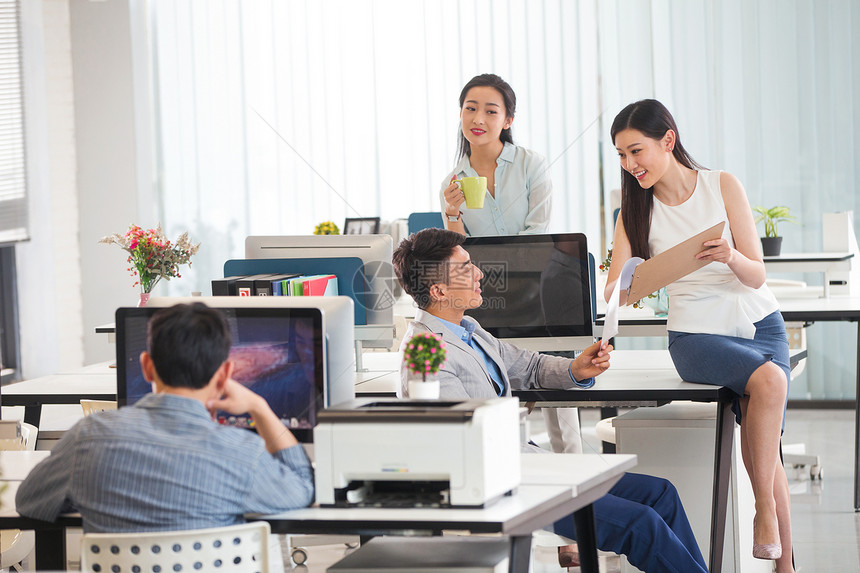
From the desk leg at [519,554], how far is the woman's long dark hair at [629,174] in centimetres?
136

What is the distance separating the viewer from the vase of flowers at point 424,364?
2029 millimetres

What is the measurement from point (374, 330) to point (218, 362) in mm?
1339

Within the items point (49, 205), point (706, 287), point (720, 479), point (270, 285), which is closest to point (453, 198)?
point (270, 285)

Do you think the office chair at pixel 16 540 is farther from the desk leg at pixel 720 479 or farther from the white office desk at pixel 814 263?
the white office desk at pixel 814 263

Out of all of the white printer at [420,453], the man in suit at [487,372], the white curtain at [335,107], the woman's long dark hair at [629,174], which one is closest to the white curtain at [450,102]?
the white curtain at [335,107]

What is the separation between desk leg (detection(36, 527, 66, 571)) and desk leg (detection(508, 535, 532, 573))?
875 millimetres

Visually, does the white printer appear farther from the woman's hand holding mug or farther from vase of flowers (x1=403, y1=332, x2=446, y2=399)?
the woman's hand holding mug

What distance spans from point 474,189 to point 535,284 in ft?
1.37

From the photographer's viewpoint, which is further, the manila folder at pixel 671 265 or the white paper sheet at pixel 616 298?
the manila folder at pixel 671 265

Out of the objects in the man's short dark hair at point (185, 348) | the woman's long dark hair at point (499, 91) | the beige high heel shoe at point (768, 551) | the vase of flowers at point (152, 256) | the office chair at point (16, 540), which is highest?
the woman's long dark hair at point (499, 91)

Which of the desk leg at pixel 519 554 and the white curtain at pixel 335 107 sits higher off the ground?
the white curtain at pixel 335 107

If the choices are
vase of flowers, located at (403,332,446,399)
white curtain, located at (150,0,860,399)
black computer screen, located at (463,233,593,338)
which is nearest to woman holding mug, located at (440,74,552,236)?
black computer screen, located at (463,233,593,338)

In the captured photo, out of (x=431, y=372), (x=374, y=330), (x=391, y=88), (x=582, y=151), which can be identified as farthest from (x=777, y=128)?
(x=431, y=372)

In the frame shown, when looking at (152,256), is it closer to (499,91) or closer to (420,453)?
(499,91)
